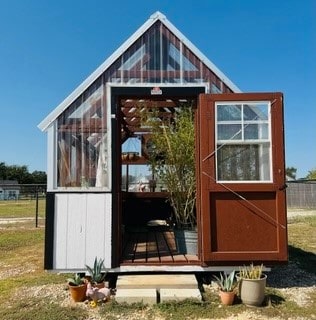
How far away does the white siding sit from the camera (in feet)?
→ 15.1

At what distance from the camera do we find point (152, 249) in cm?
570

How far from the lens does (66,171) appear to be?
474cm

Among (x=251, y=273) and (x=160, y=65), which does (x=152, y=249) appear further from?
(x=160, y=65)

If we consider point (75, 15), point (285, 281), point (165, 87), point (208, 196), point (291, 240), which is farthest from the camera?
point (291, 240)

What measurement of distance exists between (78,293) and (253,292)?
6.24 feet

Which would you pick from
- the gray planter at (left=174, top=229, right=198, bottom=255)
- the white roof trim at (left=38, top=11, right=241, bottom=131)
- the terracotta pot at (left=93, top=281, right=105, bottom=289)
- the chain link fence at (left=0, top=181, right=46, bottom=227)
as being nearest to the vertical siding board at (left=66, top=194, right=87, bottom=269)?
the terracotta pot at (left=93, top=281, right=105, bottom=289)

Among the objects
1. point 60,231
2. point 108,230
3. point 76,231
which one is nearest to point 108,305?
point 108,230

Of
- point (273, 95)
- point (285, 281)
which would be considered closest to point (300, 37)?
point (273, 95)

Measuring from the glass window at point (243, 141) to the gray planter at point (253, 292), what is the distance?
1.20 meters

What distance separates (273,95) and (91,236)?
9.22 ft

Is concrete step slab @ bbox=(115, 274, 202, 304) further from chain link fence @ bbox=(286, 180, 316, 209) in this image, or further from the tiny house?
chain link fence @ bbox=(286, 180, 316, 209)

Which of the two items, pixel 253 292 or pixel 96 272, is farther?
pixel 96 272

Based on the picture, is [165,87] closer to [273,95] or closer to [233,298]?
[273,95]

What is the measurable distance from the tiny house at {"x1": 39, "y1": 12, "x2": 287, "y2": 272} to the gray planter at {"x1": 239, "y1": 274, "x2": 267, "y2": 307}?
0.49m
